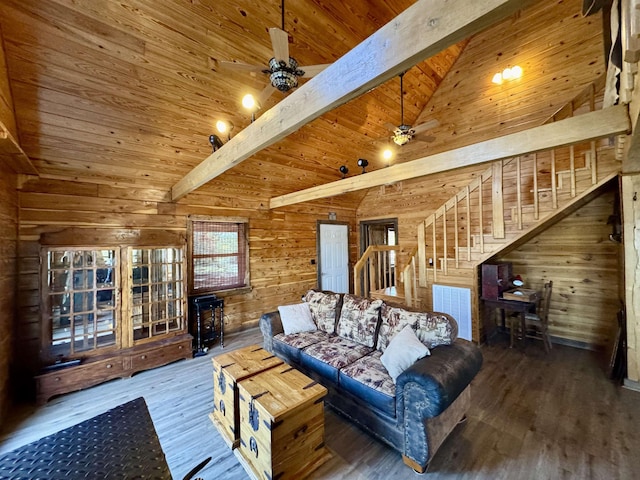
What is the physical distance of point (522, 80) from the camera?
14.0ft

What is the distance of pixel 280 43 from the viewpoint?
1.90 m

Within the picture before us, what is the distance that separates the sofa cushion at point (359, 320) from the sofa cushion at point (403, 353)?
1.61ft

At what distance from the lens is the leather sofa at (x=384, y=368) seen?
1.80 m

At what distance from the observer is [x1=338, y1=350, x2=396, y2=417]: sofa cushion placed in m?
1.98

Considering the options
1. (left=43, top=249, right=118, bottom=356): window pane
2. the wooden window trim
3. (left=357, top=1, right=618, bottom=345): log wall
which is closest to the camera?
(left=43, top=249, right=118, bottom=356): window pane

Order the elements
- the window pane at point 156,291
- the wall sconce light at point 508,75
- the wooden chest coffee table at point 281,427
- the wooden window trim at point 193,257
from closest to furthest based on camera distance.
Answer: the wooden chest coffee table at point 281,427
the window pane at point 156,291
the wooden window trim at point 193,257
the wall sconce light at point 508,75

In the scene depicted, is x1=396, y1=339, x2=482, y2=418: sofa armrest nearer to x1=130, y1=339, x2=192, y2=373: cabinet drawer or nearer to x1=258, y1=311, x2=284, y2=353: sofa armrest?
x1=258, y1=311, x2=284, y2=353: sofa armrest

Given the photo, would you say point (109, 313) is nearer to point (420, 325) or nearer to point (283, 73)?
point (283, 73)

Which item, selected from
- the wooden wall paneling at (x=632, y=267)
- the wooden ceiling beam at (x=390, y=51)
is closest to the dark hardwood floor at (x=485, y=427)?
the wooden wall paneling at (x=632, y=267)

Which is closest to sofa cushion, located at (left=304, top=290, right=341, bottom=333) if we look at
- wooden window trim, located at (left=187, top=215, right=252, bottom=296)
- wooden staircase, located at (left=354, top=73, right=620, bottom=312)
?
wooden staircase, located at (left=354, top=73, right=620, bottom=312)

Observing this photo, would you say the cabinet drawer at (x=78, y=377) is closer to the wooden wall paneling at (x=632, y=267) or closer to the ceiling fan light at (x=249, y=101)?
the ceiling fan light at (x=249, y=101)

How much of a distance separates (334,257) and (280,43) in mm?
4766

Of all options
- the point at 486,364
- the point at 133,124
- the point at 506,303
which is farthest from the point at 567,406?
the point at 133,124

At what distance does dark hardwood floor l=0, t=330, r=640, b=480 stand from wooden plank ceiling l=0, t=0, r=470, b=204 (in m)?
2.62
